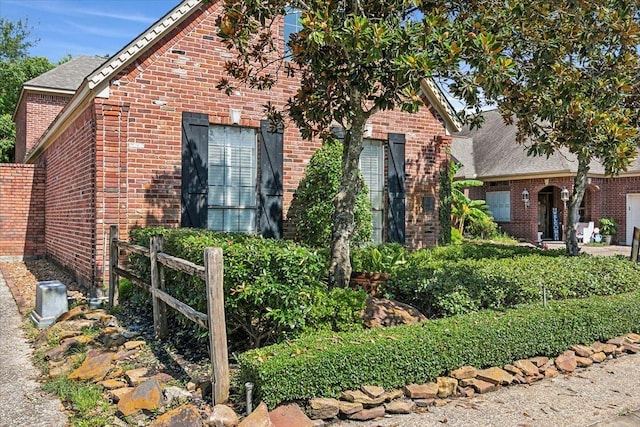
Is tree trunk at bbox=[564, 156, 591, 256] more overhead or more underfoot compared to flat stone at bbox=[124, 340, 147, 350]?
more overhead

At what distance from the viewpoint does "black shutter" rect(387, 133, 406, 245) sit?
35.1 feet

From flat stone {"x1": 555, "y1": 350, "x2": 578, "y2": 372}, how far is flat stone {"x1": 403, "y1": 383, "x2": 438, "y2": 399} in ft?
5.73

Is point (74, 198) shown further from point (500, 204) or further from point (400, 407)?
point (500, 204)

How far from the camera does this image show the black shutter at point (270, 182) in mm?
9266

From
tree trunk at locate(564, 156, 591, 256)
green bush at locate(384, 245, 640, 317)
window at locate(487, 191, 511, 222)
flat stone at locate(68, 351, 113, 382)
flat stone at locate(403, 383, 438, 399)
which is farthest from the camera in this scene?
window at locate(487, 191, 511, 222)

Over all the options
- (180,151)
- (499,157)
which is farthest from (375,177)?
(499,157)

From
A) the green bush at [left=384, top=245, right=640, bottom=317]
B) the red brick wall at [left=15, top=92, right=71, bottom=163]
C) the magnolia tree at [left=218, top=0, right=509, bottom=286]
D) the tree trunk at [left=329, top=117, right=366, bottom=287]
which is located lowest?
the green bush at [left=384, top=245, right=640, bottom=317]

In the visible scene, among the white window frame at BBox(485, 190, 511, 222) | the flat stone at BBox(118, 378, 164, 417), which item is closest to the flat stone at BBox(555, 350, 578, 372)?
the flat stone at BBox(118, 378, 164, 417)

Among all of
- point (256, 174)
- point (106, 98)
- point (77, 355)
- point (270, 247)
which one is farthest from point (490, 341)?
point (106, 98)

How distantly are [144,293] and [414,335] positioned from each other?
14.1 ft

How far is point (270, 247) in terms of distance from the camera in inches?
183

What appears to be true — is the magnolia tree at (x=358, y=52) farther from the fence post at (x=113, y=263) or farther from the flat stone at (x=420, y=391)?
the fence post at (x=113, y=263)

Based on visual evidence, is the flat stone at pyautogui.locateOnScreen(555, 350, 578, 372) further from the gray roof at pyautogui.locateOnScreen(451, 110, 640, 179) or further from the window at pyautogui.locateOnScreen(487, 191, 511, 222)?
the window at pyautogui.locateOnScreen(487, 191, 511, 222)

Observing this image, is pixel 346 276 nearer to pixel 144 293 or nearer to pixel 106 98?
pixel 144 293
